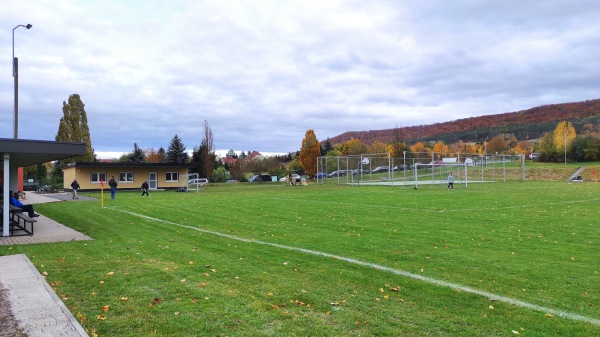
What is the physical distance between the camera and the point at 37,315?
17.3 feet

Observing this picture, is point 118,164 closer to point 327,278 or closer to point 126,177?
point 126,177

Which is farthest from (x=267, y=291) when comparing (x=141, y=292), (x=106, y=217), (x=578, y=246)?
(x=106, y=217)

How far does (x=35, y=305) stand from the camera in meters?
5.65

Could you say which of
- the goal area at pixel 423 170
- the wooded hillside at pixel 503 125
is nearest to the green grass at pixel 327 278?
the goal area at pixel 423 170

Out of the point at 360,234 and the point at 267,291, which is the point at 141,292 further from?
the point at 360,234

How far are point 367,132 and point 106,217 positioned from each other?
5357 inches

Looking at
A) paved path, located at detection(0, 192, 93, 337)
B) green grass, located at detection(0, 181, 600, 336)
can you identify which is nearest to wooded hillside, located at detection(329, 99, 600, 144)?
green grass, located at detection(0, 181, 600, 336)

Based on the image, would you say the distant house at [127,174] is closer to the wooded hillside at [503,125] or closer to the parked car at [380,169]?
the parked car at [380,169]

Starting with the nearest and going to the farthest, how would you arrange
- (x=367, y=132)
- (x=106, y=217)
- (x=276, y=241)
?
(x=276, y=241), (x=106, y=217), (x=367, y=132)

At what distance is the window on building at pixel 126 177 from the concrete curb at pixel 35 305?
39.8 m

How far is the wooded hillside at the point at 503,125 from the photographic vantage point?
449 feet

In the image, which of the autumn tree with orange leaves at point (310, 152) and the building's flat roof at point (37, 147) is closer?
the building's flat roof at point (37, 147)

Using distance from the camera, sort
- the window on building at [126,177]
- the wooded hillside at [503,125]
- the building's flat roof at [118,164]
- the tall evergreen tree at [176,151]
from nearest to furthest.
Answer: the building's flat roof at [118,164] → the window on building at [126,177] → the tall evergreen tree at [176,151] → the wooded hillside at [503,125]

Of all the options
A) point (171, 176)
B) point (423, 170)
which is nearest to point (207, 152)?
point (171, 176)
